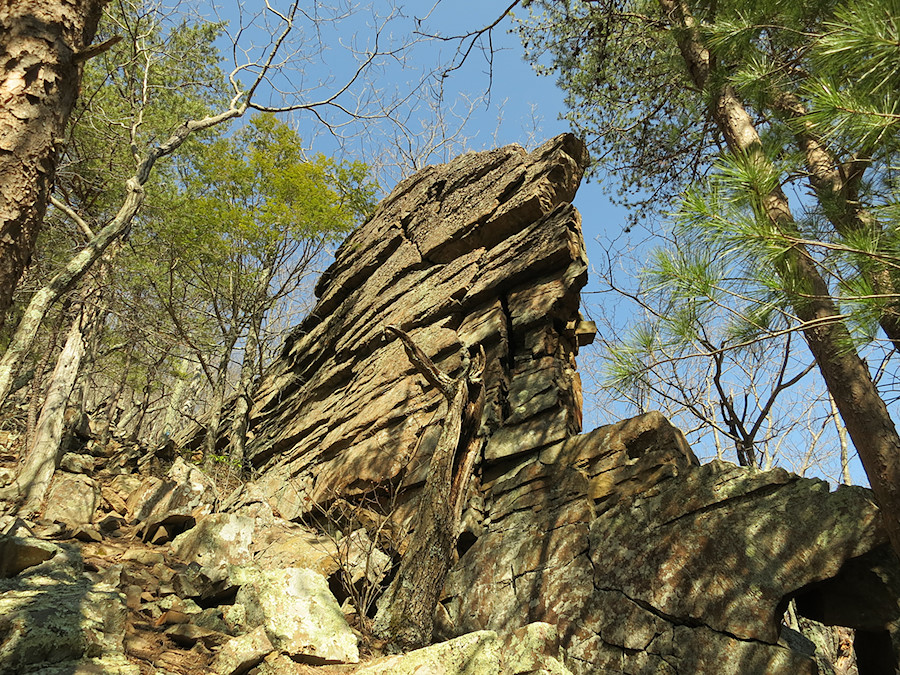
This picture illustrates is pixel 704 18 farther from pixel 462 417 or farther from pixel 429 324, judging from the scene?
pixel 429 324

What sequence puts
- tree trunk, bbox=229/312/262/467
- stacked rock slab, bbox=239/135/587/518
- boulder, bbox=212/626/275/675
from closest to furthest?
boulder, bbox=212/626/275/675
stacked rock slab, bbox=239/135/587/518
tree trunk, bbox=229/312/262/467

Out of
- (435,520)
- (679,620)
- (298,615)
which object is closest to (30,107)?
(298,615)

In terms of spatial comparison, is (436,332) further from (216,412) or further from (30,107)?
(30,107)

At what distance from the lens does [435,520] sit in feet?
22.2

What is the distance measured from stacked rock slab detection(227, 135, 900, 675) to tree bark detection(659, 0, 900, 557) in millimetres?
275

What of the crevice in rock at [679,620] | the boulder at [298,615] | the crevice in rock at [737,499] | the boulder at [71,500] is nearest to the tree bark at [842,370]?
the crevice in rock at [737,499]

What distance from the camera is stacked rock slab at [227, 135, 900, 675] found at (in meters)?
4.63

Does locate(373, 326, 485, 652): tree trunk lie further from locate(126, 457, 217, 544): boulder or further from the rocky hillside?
locate(126, 457, 217, 544): boulder

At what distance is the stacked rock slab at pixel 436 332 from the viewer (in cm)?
845

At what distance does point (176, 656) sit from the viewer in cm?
421

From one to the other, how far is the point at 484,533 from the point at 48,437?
6.52 m

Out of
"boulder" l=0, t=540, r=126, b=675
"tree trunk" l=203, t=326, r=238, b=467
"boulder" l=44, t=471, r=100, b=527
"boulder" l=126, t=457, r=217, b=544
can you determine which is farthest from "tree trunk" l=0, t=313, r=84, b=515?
"boulder" l=0, t=540, r=126, b=675

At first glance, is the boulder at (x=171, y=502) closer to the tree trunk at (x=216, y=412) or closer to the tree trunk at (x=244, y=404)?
the tree trunk at (x=244, y=404)

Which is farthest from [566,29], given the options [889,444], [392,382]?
[889,444]
